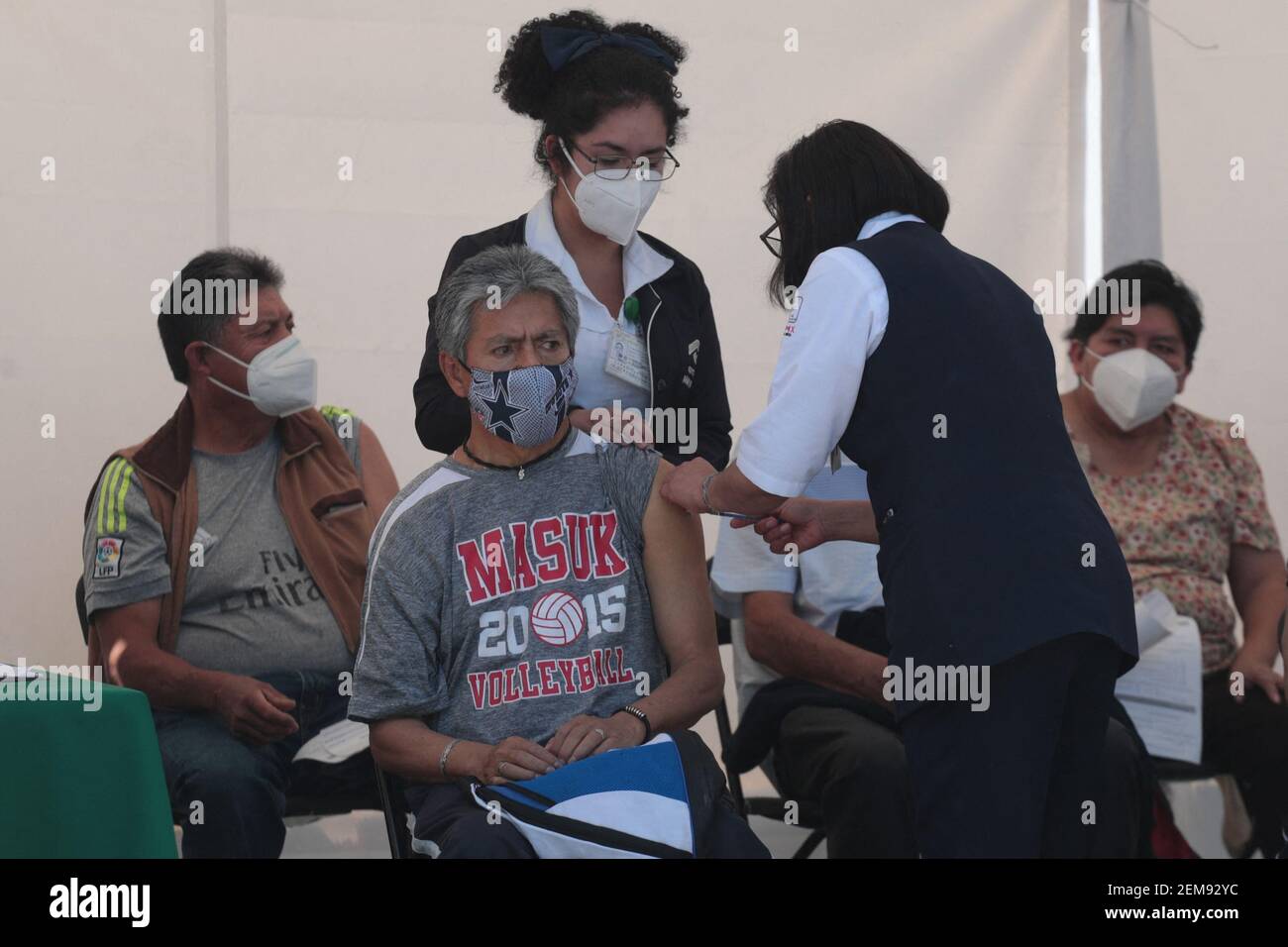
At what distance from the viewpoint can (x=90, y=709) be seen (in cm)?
199

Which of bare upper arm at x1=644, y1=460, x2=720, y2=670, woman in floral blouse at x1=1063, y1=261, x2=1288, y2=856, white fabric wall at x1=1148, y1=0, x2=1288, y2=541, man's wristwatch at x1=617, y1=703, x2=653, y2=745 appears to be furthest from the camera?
white fabric wall at x1=1148, y1=0, x2=1288, y2=541

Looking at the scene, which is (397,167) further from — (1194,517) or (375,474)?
(1194,517)

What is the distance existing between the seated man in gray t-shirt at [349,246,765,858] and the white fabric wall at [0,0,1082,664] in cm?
83

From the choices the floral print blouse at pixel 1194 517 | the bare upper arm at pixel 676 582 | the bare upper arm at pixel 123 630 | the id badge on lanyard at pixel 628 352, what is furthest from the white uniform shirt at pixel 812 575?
the bare upper arm at pixel 123 630

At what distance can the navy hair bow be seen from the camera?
9.00 feet

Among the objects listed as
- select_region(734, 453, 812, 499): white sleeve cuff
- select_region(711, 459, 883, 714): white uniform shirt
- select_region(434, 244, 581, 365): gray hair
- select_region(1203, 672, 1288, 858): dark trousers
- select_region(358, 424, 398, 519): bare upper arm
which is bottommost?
select_region(1203, 672, 1288, 858): dark trousers

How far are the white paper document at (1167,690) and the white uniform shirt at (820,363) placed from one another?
4.59ft

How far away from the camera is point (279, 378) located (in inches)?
118

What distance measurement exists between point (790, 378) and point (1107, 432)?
5.55ft

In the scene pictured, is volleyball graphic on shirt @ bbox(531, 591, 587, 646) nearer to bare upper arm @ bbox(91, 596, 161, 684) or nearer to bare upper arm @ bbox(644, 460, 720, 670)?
bare upper arm @ bbox(644, 460, 720, 670)

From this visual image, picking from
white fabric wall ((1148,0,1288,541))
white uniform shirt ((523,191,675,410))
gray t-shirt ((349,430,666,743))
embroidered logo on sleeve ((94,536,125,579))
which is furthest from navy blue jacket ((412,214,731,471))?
white fabric wall ((1148,0,1288,541))

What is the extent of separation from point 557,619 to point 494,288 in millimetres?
554

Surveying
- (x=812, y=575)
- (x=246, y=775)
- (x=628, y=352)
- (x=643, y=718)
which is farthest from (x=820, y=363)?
(x=246, y=775)
